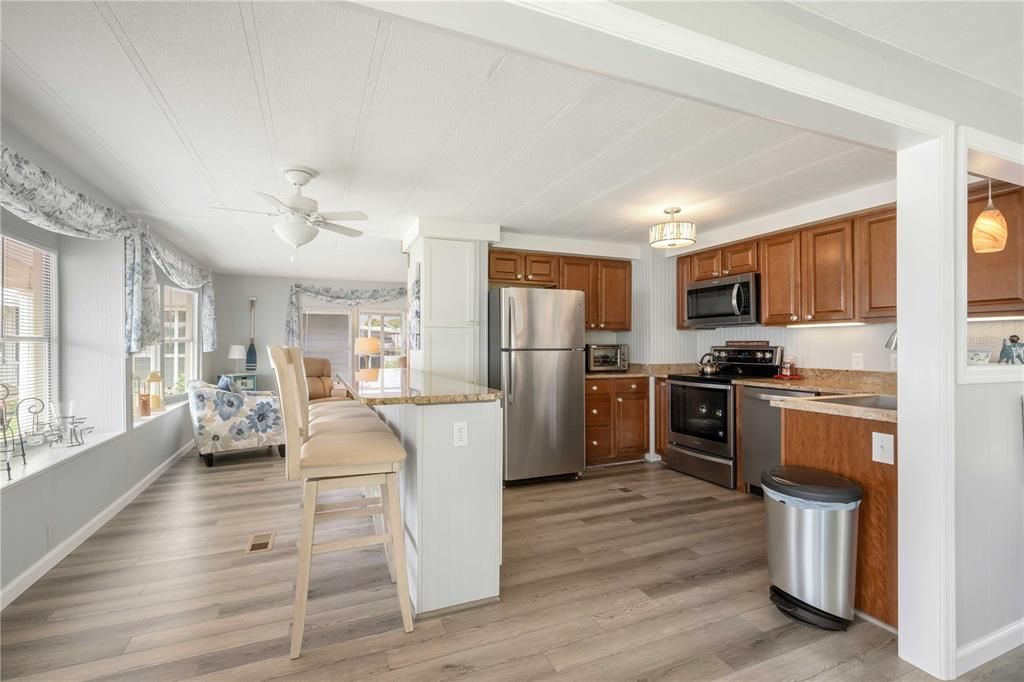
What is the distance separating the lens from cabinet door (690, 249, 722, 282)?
4.42 meters

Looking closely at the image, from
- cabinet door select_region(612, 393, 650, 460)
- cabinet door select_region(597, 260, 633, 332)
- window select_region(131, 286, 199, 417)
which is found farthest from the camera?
cabinet door select_region(597, 260, 633, 332)

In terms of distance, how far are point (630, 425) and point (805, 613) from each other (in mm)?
2751

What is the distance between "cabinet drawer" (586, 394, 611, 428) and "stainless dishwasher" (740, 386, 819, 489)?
48.5 inches

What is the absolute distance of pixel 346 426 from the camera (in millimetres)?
2211

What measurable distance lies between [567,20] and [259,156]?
223 cm

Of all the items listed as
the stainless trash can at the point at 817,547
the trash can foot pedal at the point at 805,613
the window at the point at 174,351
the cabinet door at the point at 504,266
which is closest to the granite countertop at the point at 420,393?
the stainless trash can at the point at 817,547

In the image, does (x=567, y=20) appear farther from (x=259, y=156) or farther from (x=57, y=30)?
(x=259, y=156)

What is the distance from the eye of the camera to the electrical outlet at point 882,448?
191 cm

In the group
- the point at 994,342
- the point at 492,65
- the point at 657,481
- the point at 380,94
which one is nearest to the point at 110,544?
the point at 380,94

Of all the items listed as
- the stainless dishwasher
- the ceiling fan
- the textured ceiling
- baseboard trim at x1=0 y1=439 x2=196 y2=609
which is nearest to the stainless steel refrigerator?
the textured ceiling

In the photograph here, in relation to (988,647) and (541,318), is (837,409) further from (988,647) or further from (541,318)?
(541,318)

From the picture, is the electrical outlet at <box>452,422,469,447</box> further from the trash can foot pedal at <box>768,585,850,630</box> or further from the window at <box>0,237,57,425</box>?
the window at <box>0,237,57,425</box>

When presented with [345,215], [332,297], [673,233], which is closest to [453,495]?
[345,215]

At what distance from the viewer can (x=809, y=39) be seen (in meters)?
1.55
